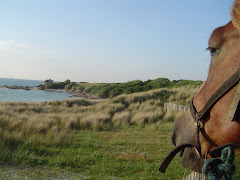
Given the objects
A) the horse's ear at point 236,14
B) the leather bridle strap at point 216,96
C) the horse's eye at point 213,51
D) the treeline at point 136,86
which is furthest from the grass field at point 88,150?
the treeline at point 136,86

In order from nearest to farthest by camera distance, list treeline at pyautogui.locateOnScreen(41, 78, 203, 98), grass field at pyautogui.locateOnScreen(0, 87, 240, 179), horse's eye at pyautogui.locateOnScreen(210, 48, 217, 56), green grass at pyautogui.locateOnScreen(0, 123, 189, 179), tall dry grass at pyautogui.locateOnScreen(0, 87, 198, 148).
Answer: horse's eye at pyautogui.locateOnScreen(210, 48, 217, 56) → green grass at pyautogui.locateOnScreen(0, 123, 189, 179) → grass field at pyautogui.locateOnScreen(0, 87, 240, 179) → tall dry grass at pyautogui.locateOnScreen(0, 87, 198, 148) → treeline at pyautogui.locateOnScreen(41, 78, 203, 98)

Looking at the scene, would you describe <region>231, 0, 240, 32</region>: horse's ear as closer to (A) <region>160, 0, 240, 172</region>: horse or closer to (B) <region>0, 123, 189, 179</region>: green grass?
(A) <region>160, 0, 240, 172</region>: horse

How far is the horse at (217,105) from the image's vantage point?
1.44 m

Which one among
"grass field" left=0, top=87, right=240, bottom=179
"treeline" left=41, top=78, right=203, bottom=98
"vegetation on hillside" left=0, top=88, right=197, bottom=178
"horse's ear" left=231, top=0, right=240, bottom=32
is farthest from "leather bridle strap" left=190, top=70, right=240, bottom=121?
"treeline" left=41, top=78, right=203, bottom=98

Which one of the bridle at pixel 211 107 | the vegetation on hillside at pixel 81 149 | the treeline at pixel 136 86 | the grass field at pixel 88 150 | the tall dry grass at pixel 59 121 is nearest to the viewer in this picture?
the bridle at pixel 211 107

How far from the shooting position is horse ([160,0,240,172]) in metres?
1.44

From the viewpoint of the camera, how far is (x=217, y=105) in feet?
5.14

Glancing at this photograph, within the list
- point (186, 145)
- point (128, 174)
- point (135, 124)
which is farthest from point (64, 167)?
point (135, 124)

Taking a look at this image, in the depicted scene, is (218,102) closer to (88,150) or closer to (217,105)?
(217,105)

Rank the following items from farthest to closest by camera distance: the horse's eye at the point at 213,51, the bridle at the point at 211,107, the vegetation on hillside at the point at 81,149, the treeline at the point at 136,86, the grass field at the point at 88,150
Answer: the treeline at the point at 136,86 → the vegetation on hillside at the point at 81,149 → the grass field at the point at 88,150 → the horse's eye at the point at 213,51 → the bridle at the point at 211,107

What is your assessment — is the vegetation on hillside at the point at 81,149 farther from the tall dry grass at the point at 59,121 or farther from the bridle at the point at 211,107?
the bridle at the point at 211,107

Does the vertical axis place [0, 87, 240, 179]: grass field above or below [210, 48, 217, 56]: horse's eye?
below

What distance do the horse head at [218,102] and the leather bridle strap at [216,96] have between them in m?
0.02

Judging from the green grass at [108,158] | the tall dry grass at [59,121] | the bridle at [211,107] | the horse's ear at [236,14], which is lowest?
the green grass at [108,158]
